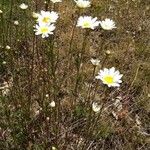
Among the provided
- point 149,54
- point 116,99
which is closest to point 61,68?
point 116,99

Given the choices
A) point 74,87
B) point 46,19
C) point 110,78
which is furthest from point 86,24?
point 74,87

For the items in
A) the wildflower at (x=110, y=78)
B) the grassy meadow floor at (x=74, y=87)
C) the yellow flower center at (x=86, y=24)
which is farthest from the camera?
the grassy meadow floor at (x=74, y=87)

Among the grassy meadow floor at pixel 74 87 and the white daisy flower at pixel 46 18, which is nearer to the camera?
the white daisy flower at pixel 46 18

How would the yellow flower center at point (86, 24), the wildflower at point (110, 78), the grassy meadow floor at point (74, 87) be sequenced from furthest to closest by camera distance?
the grassy meadow floor at point (74, 87), the yellow flower center at point (86, 24), the wildflower at point (110, 78)

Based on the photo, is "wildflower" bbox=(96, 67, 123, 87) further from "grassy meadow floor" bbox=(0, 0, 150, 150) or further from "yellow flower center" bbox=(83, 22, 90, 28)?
"yellow flower center" bbox=(83, 22, 90, 28)

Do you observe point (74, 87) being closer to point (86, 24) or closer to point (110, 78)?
point (86, 24)

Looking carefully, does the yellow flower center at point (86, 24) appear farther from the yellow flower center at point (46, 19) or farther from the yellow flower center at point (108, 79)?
the yellow flower center at point (108, 79)

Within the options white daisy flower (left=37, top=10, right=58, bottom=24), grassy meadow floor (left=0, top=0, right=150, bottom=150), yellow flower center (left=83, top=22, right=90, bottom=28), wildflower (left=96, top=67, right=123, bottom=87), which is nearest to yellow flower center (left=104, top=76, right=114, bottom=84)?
wildflower (left=96, top=67, right=123, bottom=87)

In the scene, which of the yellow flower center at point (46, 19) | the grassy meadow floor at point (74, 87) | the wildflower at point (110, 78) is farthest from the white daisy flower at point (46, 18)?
the wildflower at point (110, 78)
